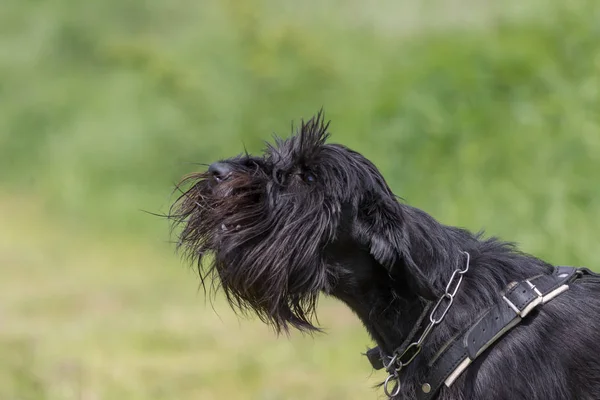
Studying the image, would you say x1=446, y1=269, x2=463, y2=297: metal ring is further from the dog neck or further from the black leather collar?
the black leather collar

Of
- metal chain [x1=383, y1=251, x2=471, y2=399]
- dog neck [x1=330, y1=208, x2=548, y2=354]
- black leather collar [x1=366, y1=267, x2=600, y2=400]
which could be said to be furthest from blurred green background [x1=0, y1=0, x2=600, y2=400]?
black leather collar [x1=366, y1=267, x2=600, y2=400]

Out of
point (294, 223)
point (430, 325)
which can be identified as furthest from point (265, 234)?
point (430, 325)

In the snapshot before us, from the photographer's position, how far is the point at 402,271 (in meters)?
3.44

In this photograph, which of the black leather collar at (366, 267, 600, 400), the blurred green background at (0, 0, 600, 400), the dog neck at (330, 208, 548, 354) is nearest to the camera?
the black leather collar at (366, 267, 600, 400)

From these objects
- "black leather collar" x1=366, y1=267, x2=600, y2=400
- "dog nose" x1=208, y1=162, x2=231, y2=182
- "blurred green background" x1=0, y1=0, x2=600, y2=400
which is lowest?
"black leather collar" x1=366, y1=267, x2=600, y2=400

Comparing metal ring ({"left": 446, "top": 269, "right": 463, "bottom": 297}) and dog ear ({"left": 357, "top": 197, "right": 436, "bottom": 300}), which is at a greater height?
dog ear ({"left": 357, "top": 197, "right": 436, "bottom": 300})

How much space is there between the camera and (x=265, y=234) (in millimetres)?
3406

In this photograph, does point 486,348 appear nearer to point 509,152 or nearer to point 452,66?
point 509,152

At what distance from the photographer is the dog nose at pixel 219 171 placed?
3395mm

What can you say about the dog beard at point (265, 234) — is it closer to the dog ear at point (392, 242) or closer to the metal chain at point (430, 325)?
the dog ear at point (392, 242)

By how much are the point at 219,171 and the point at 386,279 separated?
2.75 feet

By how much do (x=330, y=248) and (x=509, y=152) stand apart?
580 cm

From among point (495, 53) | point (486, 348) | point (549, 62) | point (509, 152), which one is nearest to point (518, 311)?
point (486, 348)

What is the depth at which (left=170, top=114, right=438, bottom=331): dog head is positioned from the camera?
133 inches
